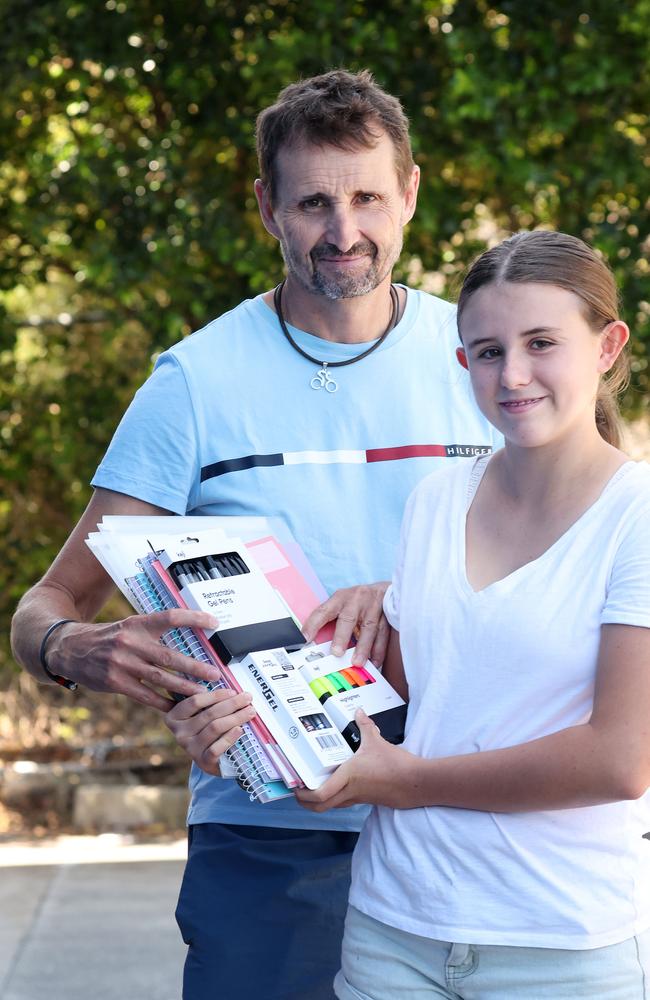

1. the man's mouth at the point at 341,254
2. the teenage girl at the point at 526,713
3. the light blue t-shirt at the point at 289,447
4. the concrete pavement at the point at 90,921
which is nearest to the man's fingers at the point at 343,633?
the teenage girl at the point at 526,713

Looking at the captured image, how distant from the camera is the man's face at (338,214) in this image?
232 cm

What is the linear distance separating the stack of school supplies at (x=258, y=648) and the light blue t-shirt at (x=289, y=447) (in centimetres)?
22

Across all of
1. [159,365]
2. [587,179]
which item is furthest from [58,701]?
[159,365]

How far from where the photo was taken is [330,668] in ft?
6.68

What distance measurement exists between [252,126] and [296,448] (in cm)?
298

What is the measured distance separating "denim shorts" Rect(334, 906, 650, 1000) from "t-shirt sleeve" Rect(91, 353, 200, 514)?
34.1 inches

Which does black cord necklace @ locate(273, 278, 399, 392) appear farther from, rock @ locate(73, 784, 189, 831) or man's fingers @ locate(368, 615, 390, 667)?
rock @ locate(73, 784, 189, 831)

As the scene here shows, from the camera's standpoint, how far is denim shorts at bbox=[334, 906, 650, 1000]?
1.67 m

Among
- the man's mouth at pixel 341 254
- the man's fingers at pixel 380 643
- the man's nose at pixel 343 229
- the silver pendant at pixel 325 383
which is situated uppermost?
the man's nose at pixel 343 229

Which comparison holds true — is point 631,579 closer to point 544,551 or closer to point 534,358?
point 544,551

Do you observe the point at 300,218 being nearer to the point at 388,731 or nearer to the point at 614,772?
the point at 388,731

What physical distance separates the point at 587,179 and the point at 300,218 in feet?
9.81

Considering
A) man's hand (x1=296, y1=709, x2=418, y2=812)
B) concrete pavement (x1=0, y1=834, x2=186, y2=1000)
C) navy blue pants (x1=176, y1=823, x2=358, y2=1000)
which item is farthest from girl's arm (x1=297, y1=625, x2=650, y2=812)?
concrete pavement (x1=0, y1=834, x2=186, y2=1000)

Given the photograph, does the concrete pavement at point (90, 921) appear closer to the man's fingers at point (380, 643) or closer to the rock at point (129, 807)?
the rock at point (129, 807)
